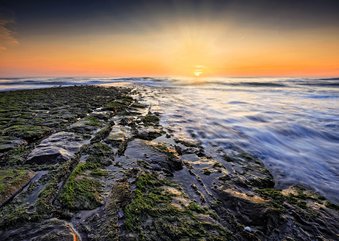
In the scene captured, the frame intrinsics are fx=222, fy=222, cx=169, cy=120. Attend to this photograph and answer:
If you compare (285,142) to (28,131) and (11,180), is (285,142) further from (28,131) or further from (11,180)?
(28,131)

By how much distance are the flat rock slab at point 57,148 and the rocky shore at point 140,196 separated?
0.05ft

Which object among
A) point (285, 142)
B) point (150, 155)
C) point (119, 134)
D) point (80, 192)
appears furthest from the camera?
point (285, 142)

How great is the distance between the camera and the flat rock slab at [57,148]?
365cm

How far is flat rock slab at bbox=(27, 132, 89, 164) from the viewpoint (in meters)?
3.65

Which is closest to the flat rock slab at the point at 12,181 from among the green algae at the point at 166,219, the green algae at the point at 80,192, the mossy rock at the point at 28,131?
the green algae at the point at 80,192

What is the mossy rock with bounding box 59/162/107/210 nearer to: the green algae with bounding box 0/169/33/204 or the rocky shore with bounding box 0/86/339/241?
the rocky shore with bounding box 0/86/339/241

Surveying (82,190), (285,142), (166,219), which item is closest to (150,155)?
(82,190)

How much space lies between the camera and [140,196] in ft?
9.31

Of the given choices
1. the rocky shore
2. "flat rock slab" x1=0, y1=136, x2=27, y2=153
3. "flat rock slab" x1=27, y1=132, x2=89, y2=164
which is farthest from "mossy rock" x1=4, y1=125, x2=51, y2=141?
"flat rock slab" x1=27, y1=132, x2=89, y2=164

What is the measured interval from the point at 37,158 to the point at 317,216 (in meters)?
4.25

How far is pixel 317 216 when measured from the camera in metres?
2.94

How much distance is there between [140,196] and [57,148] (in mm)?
2123

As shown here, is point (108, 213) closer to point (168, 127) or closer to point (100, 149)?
point (100, 149)

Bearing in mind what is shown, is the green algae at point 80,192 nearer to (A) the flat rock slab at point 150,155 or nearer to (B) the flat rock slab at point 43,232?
(B) the flat rock slab at point 43,232
